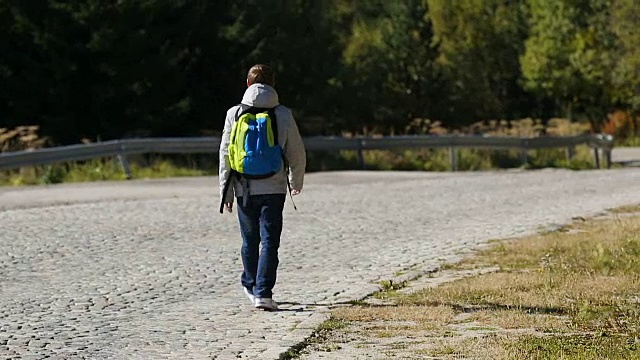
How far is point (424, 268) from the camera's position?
38.7ft

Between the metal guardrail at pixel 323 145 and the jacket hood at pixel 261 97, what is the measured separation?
49.9ft

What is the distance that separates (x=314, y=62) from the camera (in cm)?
4234

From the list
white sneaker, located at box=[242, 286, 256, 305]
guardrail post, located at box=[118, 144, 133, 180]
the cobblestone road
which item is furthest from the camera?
guardrail post, located at box=[118, 144, 133, 180]

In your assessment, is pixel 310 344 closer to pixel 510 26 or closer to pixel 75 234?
pixel 75 234

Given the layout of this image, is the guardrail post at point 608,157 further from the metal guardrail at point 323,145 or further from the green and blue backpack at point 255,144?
the green and blue backpack at point 255,144

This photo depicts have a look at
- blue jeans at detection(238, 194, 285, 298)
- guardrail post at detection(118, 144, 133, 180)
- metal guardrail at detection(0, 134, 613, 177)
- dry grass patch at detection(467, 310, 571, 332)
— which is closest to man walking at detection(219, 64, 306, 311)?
blue jeans at detection(238, 194, 285, 298)

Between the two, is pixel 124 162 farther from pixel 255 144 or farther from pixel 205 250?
pixel 255 144

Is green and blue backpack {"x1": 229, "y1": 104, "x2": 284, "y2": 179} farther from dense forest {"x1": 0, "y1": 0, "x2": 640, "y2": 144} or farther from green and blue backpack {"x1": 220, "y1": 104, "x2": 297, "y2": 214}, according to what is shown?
dense forest {"x1": 0, "y1": 0, "x2": 640, "y2": 144}

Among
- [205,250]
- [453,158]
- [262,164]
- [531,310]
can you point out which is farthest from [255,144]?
[453,158]

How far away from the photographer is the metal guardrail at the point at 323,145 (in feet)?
81.3

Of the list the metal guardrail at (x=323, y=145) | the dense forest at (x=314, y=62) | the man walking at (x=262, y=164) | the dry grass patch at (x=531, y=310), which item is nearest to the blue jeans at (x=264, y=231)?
the man walking at (x=262, y=164)

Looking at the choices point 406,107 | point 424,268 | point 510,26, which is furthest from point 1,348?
point 510,26

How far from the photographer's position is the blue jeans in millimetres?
9484

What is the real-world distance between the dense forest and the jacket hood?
24.6 meters
